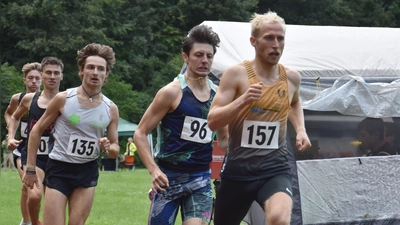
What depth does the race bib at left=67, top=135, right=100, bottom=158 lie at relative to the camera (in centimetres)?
722

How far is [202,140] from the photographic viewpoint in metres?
6.44

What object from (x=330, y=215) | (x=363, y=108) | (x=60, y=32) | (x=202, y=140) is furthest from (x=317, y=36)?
(x=60, y=32)

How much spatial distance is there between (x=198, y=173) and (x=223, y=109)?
92cm

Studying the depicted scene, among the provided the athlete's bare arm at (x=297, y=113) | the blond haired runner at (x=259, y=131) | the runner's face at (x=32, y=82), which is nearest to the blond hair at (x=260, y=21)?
the blond haired runner at (x=259, y=131)

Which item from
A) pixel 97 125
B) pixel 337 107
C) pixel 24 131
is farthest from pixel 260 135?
pixel 24 131

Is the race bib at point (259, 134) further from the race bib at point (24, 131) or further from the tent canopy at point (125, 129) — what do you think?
the tent canopy at point (125, 129)

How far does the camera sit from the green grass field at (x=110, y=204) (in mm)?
13250

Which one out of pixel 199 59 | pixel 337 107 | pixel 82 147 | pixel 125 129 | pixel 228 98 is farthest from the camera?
pixel 125 129

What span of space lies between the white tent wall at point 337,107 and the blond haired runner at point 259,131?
13.4ft

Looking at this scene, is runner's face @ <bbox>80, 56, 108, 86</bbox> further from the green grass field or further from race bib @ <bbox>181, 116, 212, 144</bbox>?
the green grass field

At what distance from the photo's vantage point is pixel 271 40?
596 cm

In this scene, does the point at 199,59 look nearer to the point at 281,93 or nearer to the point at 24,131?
the point at 281,93

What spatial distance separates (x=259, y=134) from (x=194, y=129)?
591 mm

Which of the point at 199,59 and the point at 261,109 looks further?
the point at 199,59
